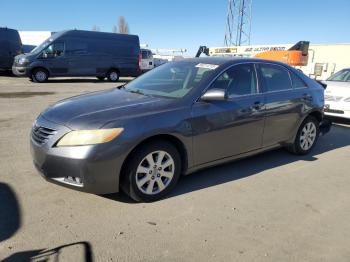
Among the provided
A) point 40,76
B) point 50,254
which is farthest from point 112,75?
point 50,254

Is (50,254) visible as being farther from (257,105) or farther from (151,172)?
(257,105)

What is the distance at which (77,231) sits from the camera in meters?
3.18

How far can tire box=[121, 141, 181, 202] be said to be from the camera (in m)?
3.59

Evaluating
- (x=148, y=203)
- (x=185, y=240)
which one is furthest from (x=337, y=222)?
(x=148, y=203)

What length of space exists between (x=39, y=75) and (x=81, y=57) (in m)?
2.18

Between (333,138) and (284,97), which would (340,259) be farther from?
(333,138)

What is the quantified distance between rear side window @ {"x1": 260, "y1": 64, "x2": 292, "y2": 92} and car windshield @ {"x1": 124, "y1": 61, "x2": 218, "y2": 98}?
0.94 metres

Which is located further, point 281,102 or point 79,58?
point 79,58

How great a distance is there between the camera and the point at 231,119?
14.3ft

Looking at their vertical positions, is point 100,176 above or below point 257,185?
above

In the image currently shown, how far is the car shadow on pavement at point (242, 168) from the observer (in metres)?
4.34

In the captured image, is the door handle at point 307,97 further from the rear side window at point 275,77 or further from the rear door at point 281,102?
the rear side window at point 275,77

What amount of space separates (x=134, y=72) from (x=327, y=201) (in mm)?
16471

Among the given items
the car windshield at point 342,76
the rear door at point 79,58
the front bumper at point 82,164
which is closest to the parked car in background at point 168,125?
the front bumper at point 82,164
